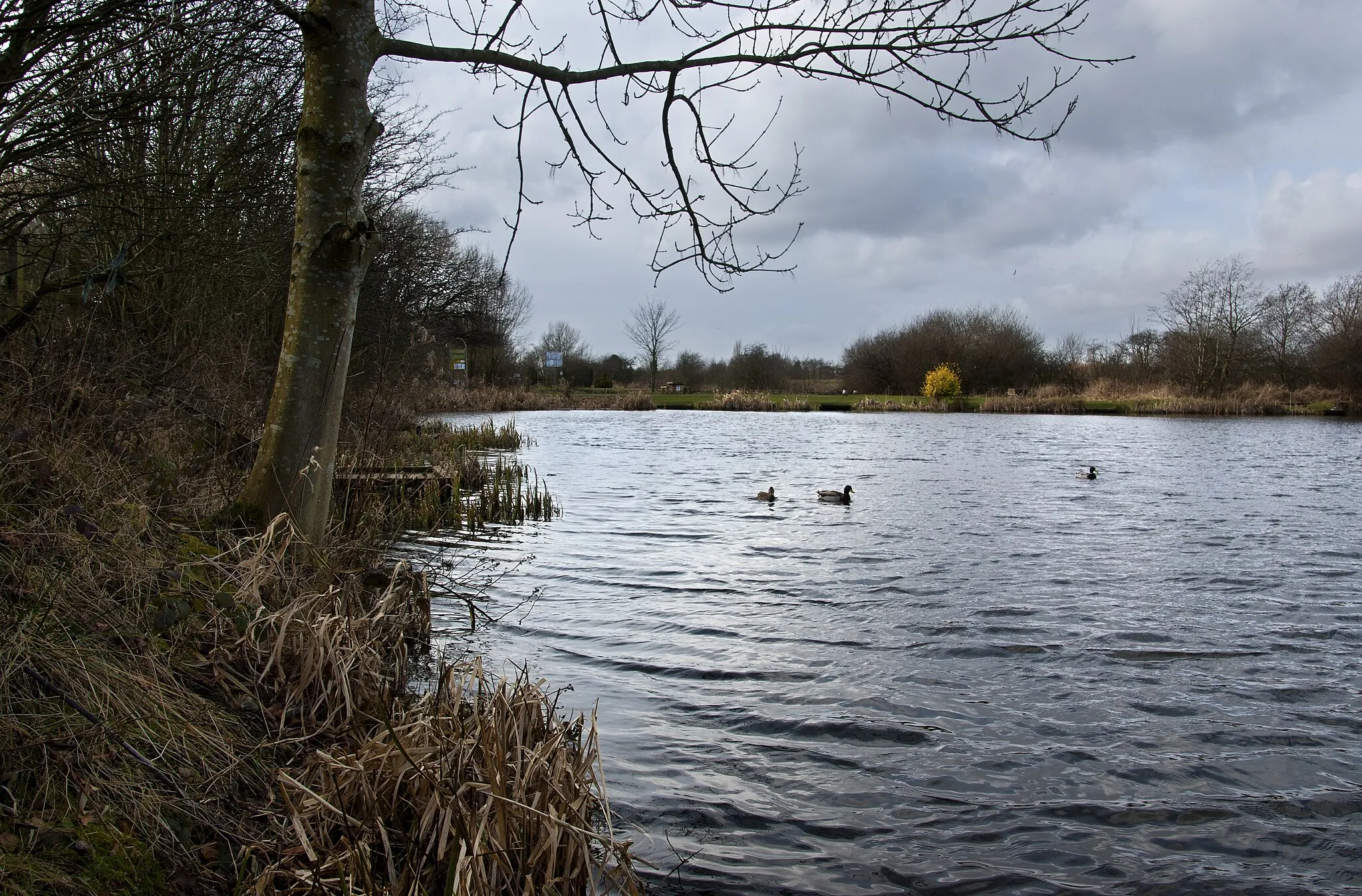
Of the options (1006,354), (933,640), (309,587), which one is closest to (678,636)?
(933,640)

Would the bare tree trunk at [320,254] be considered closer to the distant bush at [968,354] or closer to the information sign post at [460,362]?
the information sign post at [460,362]

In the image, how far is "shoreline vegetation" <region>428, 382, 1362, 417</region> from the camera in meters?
44.0

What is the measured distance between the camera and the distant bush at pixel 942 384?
171 ft

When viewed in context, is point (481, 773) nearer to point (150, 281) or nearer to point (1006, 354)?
point (150, 281)

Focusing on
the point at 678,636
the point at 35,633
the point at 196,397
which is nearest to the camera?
the point at 35,633

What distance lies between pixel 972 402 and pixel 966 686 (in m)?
47.6

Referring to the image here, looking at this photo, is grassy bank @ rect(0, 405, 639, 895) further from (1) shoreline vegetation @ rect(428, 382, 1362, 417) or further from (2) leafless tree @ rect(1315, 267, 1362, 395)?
(2) leafless tree @ rect(1315, 267, 1362, 395)

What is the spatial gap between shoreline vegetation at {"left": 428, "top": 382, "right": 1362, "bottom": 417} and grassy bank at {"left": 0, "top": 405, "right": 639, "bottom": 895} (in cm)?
3206

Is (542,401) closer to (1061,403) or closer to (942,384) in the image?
(942,384)

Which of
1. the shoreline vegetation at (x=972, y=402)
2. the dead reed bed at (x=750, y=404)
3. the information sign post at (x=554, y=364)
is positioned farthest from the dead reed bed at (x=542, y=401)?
the information sign post at (x=554, y=364)

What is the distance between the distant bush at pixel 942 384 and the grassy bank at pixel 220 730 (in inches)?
1982

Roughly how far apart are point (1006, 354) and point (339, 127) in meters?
56.9

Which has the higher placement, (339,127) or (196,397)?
(339,127)

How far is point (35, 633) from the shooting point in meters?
3.03
